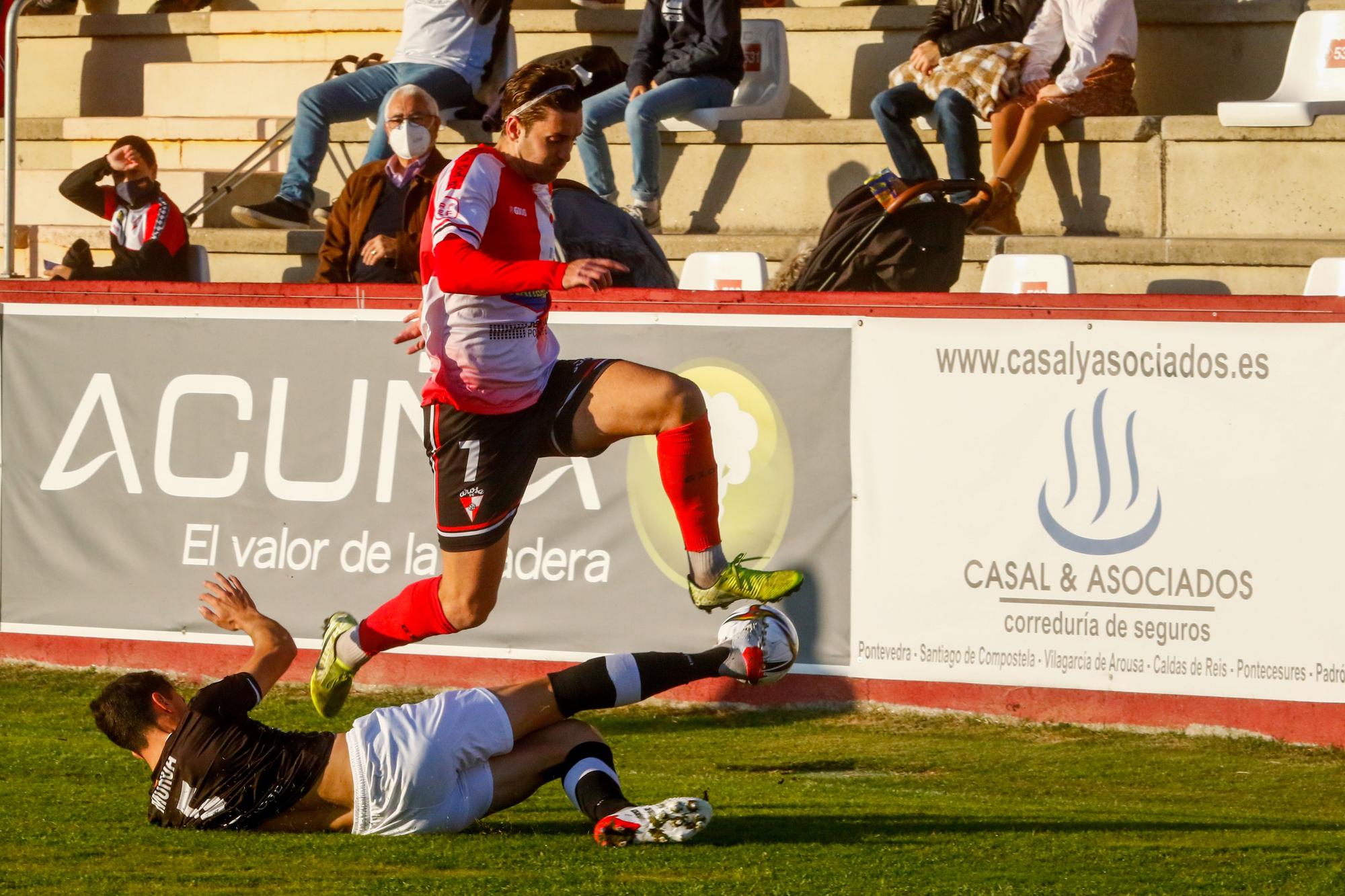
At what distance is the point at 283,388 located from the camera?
376 inches

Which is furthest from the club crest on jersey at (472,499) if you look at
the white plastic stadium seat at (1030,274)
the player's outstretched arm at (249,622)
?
the white plastic stadium seat at (1030,274)

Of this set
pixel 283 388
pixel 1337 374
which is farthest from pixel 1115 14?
pixel 283 388

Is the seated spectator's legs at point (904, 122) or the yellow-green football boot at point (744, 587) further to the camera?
the seated spectator's legs at point (904, 122)

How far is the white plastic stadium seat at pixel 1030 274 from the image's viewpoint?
9539 mm

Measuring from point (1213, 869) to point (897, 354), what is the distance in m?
3.62

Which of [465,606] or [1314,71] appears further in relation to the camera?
[1314,71]

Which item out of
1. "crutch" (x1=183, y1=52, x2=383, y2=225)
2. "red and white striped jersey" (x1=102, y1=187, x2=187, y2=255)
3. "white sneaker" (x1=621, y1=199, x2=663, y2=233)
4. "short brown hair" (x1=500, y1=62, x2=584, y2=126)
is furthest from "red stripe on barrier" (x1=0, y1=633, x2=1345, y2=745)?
"crutch" (x1=183, y1=52, x2=383, y2=225)

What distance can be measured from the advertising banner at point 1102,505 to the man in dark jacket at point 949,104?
2.88 m

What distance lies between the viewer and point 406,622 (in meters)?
6.99

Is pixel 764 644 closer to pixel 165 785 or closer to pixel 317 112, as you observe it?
pixel 165 785

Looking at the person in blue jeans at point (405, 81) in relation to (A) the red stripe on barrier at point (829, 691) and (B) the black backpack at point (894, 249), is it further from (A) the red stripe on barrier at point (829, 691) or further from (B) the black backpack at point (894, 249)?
(A) the red stripe on barrier at point (829, 691)

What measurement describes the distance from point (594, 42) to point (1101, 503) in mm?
6925

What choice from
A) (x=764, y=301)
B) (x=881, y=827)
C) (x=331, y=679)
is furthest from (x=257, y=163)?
(x=881, y=827)

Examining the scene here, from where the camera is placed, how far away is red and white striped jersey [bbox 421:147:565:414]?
628 cm
